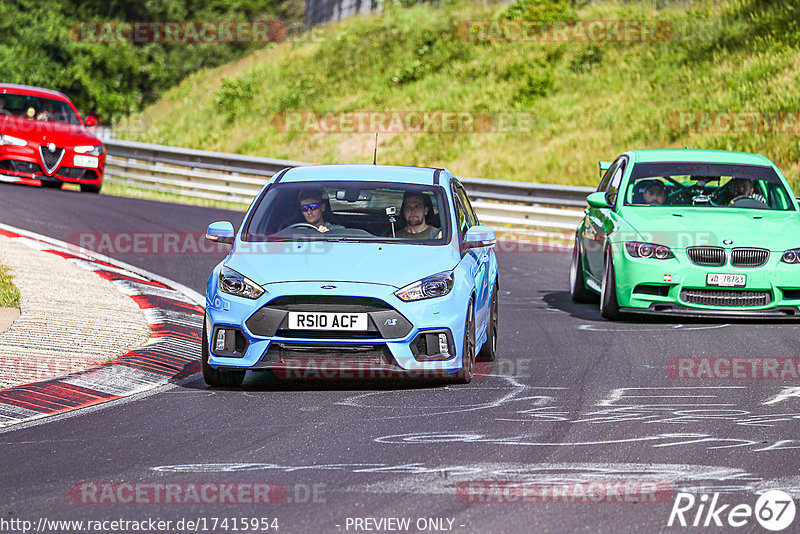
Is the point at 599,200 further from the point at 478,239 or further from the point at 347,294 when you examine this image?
the point at 347,294

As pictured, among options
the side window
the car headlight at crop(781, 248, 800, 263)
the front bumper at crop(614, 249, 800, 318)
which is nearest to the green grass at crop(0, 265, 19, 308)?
the side window

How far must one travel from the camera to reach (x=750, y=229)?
11.9 m

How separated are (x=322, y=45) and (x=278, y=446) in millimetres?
38349

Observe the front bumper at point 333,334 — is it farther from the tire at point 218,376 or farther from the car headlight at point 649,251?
the car headlight at point 649,251

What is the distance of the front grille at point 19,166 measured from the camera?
72.2ft

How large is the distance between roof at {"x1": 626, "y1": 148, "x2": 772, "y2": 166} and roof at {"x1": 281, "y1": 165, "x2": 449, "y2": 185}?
3888 mm

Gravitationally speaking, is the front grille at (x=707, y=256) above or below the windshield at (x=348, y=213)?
below

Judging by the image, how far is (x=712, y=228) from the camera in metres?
11.9

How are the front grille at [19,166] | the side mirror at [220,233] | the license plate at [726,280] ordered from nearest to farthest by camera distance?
the side mirror at [220,233] < the license plate at [726,280] < the front grille at [19,166]

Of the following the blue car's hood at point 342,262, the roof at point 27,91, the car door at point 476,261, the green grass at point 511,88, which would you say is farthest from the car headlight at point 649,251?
the green grass at point 511,88

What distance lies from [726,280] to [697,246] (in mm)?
405

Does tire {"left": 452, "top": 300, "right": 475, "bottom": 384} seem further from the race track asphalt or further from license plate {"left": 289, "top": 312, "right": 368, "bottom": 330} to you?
license plate {"left": 289, "top": 312, "right": 368, "bottom": 330}

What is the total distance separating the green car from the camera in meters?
11.7

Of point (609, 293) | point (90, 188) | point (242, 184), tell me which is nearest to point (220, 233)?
point (609, 293)
